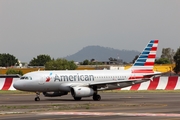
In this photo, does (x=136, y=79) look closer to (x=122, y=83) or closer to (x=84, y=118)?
(x=122, y=83)

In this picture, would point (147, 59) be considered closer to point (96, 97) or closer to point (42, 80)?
point (96, 97)

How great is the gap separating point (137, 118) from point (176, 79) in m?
34.7

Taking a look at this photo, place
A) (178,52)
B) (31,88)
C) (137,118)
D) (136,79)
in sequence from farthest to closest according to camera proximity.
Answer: (178,52)
(136,79)
(31,88)
(137,118)

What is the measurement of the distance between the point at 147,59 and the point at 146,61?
0.92 ft

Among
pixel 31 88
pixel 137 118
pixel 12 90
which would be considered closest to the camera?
pixel 137 118

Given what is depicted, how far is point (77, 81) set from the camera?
4306 centimetres

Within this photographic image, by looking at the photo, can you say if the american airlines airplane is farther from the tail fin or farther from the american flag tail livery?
the tail fin

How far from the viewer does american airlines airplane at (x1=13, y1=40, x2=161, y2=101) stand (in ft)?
135

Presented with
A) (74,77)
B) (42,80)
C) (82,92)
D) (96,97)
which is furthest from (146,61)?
(42,80)

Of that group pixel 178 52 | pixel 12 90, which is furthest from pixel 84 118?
pixel 178 52

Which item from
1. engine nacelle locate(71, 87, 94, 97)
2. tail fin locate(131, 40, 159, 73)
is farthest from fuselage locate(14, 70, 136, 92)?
tail fin locate(131, 40, 159, 73)

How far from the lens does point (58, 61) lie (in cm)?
17000

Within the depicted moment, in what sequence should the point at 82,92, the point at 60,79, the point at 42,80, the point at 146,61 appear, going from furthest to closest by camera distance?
1. the point at 146,61
2. the point at 60,79
3. the point at 42,80
4. the point at 82,92

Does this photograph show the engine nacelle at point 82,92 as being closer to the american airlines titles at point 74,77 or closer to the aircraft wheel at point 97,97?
the aircraft wheel at point 97,97
